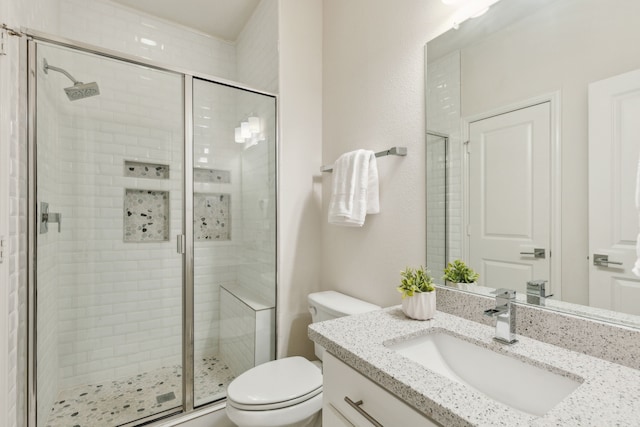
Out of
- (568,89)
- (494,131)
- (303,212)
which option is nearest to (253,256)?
(303,212)

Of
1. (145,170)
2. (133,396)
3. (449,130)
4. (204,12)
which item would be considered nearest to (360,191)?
(449,130)

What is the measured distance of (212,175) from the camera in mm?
1805

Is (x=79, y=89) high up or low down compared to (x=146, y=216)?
up

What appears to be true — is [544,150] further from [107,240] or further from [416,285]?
[107,240]

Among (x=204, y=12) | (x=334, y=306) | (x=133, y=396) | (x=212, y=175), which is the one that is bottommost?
(x=133, y=396)

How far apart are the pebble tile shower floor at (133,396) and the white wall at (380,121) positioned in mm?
865

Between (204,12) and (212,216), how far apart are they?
161 cm

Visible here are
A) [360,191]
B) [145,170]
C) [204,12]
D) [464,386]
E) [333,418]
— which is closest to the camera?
[464,386]

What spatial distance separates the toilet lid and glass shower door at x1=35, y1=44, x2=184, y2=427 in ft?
2.00

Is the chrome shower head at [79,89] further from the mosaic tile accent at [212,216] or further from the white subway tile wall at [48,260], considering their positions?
the mosaic tile accent at [212,216]

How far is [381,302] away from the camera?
1.56 meters

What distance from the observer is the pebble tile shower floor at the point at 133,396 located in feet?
5.34

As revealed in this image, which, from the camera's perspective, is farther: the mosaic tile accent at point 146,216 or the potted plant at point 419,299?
the mosaic tile accent at point 146,216

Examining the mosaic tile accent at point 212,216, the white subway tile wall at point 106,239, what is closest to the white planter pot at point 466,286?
the white subway tile wall at point 106,239
